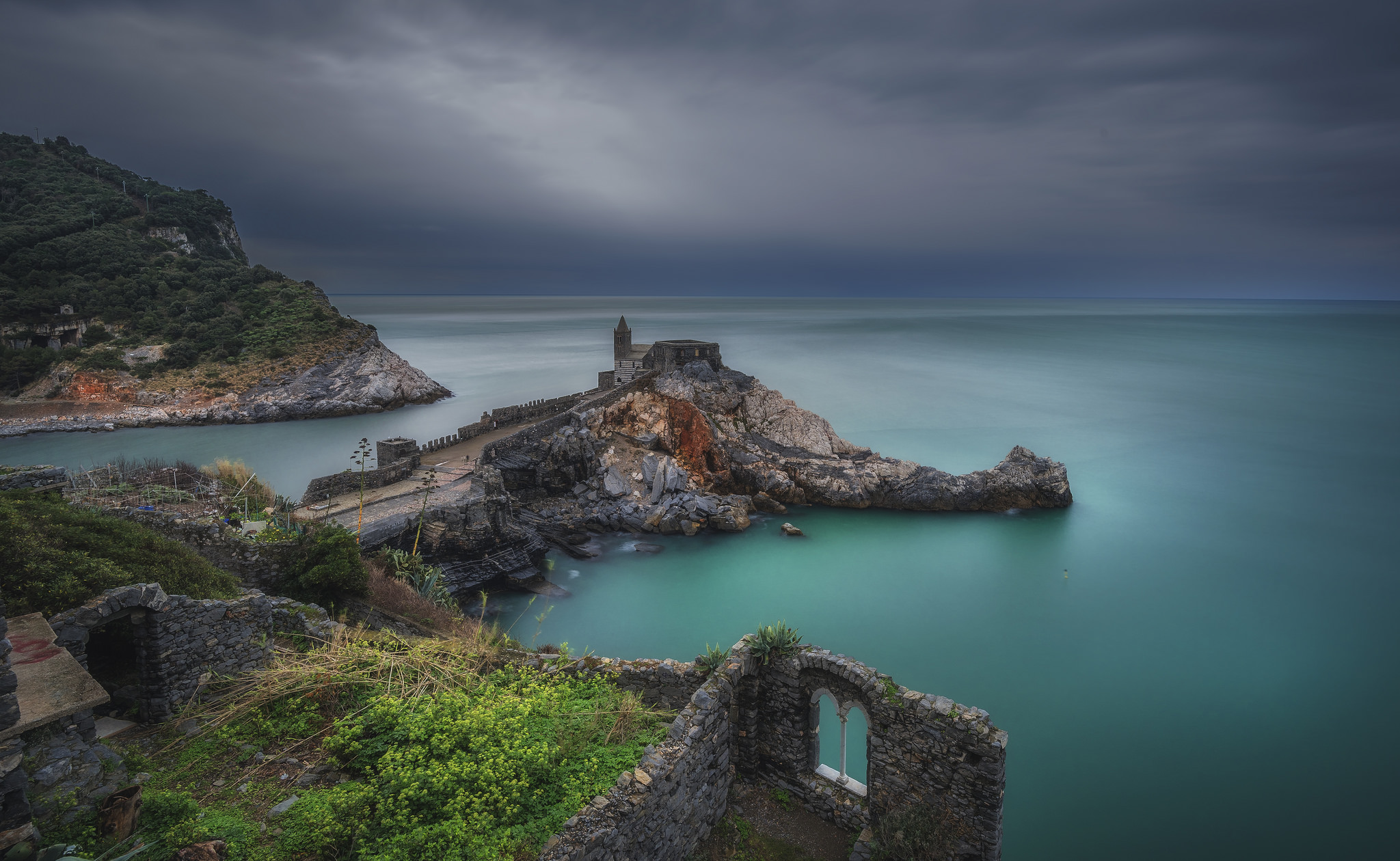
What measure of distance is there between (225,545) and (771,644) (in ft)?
32.0

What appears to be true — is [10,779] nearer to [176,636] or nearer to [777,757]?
[176,636]

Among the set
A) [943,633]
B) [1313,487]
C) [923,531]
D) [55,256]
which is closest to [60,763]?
[943,633]

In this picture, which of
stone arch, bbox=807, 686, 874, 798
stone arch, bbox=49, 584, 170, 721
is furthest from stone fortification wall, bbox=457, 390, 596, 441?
stone arch, bbox=807, 686, 874, 798

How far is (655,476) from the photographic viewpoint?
25062 millimetres

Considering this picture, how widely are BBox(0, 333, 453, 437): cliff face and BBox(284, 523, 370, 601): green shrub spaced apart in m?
35.5

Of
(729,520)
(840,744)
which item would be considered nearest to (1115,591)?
(729,520)

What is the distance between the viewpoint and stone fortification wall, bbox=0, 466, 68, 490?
887cm

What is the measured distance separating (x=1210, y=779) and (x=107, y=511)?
20395 mm

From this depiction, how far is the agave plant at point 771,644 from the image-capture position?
7582 mm

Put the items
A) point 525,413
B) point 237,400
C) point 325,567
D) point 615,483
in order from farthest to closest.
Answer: point 237,400, point 525,413, point 615,483, point 325,567

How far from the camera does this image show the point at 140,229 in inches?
2189

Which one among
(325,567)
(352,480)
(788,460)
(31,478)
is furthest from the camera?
(788,460)

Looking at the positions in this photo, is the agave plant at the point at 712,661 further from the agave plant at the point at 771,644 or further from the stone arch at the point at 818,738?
the stone arch at the point at 818,738

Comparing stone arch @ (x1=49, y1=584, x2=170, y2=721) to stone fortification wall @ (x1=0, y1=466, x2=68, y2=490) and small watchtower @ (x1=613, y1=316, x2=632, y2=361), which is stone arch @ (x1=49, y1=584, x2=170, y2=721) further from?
small watchtower @ (x1=613, y1=316, x2=632, y2=361)
